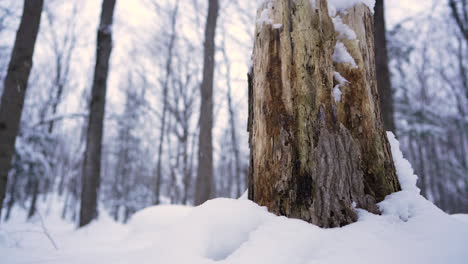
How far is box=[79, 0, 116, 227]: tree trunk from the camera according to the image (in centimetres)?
528

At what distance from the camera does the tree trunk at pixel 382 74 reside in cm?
389

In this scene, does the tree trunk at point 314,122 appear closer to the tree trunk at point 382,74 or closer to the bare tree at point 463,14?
the tree trunk at point 382,74

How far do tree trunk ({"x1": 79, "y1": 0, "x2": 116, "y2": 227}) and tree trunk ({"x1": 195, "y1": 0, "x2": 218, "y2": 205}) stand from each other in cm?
221

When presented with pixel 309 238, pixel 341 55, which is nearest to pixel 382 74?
pixel 341 55

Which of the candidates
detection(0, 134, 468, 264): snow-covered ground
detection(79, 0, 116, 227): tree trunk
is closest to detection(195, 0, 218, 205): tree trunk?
detection(79, 0, 116, 227): tree trunk

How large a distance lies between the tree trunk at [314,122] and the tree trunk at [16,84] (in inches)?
130

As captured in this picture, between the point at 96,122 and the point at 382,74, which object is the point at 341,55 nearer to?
the point at 382,74

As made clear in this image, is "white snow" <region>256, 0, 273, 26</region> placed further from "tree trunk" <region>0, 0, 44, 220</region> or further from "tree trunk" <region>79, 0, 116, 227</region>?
"tree trunk" <region>79, 0, 116, 227</region>

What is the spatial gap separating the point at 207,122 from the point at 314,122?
15.9ft

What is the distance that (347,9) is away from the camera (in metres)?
1.82

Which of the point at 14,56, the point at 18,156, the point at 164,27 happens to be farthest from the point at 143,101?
the point at 14,56

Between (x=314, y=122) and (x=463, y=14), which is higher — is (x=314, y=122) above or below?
below

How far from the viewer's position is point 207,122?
6.22m

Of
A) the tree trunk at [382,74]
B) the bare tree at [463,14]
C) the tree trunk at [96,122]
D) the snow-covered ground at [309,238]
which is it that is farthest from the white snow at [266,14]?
the bare tree at [463,14]
